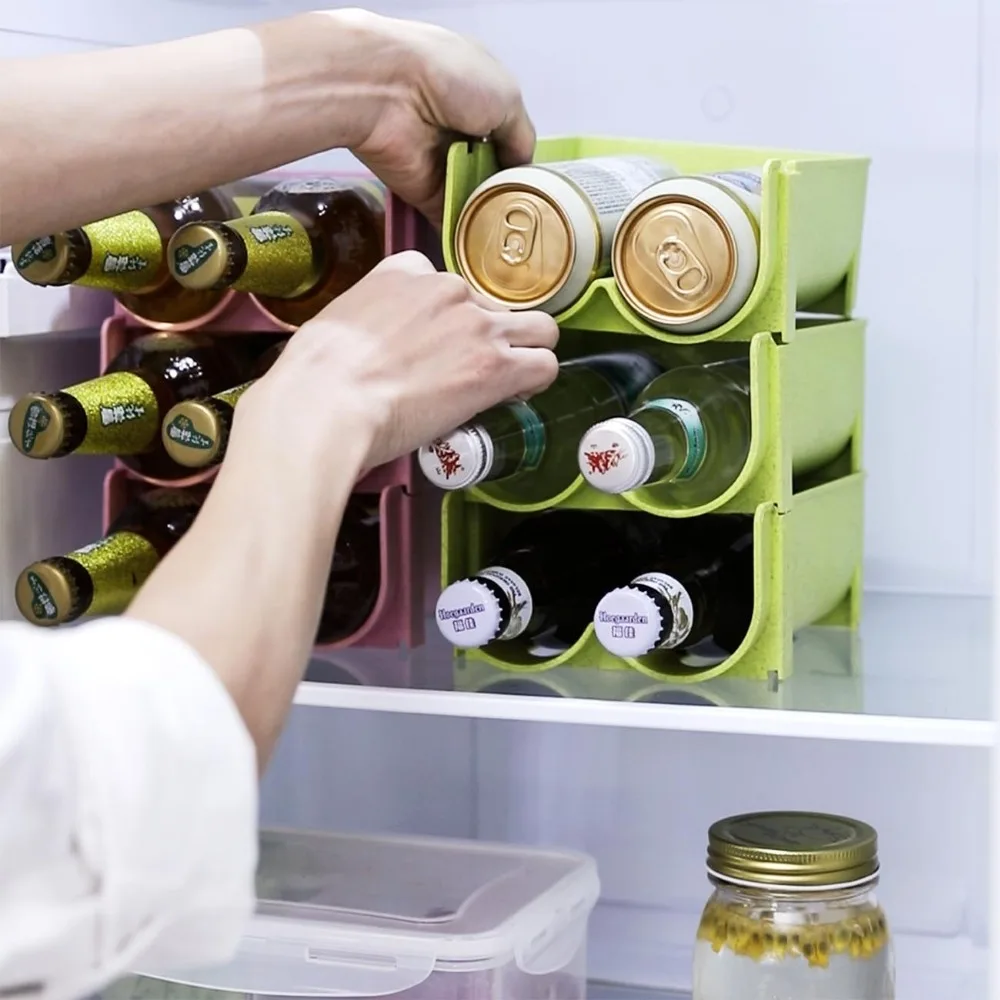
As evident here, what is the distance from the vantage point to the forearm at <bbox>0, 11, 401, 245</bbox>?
1010 mm

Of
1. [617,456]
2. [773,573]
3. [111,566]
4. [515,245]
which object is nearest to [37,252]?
[111,566]

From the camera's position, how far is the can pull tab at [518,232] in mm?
1064

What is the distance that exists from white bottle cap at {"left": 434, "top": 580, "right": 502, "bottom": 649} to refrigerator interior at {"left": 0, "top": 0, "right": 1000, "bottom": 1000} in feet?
1.17

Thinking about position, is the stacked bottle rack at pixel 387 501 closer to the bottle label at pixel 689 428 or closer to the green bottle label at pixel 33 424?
the green bottle label at pixel 33 424

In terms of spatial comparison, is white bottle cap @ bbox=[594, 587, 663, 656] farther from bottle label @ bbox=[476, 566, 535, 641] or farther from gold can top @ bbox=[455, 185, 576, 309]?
gold can top @ bbox=[455, 185, 576, 309]

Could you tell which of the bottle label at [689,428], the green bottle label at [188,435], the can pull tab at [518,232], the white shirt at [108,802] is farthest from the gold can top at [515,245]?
the white shirt at [108,802]

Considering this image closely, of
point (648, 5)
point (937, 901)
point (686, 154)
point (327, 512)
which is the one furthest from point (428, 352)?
point (937, 901)

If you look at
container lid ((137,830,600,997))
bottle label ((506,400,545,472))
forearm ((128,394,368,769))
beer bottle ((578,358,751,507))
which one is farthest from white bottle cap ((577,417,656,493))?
container lid ((137,830,600,997))

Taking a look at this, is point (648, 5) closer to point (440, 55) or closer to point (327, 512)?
point (440, 55)

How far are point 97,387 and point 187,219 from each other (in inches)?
6.0

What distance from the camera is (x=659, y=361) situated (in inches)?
48.6

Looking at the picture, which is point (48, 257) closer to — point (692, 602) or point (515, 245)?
point (515, 245)

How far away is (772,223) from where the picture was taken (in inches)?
40.8

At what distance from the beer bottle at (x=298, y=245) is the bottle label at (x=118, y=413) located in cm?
10
